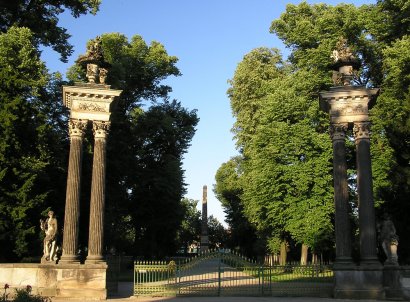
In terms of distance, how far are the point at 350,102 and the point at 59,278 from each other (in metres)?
13.7

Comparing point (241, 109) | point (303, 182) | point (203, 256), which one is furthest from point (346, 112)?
point (241, 109)

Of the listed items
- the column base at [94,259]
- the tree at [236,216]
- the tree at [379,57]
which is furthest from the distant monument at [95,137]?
the tree at [236,216]

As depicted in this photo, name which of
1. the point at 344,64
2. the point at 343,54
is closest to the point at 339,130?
the point at 344,64

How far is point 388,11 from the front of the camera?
1284 inches

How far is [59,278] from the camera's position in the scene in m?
17.4

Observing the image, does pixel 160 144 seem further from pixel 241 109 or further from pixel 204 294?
pixel 204 294

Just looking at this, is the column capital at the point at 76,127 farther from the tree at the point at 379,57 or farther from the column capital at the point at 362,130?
the tree at the point at 379,57

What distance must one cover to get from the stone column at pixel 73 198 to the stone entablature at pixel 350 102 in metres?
10.5

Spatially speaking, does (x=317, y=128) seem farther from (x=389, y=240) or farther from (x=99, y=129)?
Answer: (x=99, y=129)

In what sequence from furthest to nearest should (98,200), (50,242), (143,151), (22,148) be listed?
(143,151) → (22,148) → (98,200) → (50,242)

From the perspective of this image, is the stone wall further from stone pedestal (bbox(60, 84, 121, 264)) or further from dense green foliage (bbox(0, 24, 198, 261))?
dense green foliage (bbox(0, 24, 198, 261))

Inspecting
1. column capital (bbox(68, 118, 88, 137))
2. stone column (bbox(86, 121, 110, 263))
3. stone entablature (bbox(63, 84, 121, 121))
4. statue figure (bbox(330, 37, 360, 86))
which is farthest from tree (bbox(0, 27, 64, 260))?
statue figure (bbox(330, 37, 360, 86))

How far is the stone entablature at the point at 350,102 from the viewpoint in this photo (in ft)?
62.2

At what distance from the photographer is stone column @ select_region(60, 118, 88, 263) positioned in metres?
17.9
